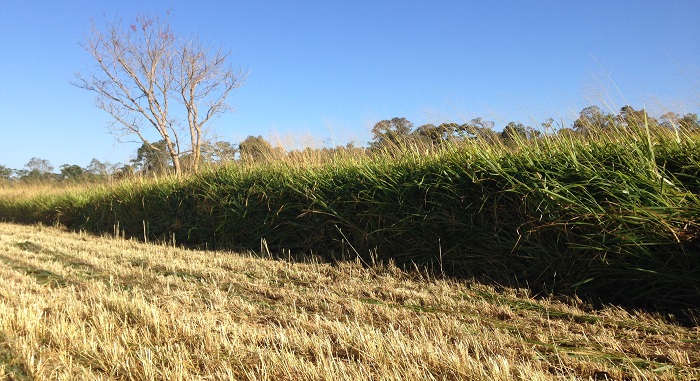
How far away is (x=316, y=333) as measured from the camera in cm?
255

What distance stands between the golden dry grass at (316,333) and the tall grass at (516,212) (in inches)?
15.1

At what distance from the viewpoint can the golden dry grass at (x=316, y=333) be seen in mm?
2033

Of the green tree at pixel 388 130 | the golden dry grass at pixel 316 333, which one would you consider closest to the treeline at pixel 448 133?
the green tree at pixel 388 130

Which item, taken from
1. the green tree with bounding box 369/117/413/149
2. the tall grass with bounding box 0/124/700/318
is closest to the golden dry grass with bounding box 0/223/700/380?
the tall grass with bounding box 0/124/700/318

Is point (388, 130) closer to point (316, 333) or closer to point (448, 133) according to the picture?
point (448, 133)

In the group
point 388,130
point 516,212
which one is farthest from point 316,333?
point 388,130

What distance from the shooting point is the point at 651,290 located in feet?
11.0

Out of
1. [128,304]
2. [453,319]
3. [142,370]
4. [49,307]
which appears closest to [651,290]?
[453,319]

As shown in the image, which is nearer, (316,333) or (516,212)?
(316,333)

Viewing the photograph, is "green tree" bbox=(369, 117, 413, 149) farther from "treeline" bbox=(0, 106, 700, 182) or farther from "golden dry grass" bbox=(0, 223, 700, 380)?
"golden dry grass" bbox=(0, 223, 700, 380)

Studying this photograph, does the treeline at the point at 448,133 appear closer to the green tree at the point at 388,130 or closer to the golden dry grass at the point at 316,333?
the green tree at the point at 388,130

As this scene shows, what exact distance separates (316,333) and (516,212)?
2.51 metres

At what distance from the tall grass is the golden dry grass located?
1.26ft

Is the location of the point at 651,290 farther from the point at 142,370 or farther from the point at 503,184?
the point at 142,370
